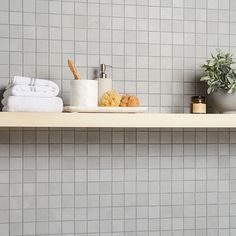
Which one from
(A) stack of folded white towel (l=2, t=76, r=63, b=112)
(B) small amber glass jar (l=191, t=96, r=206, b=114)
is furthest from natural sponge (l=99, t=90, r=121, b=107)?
(B) small amber glass jar (l=191, t=96, r=206, b=114)

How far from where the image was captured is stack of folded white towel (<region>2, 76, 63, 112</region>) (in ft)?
4.42

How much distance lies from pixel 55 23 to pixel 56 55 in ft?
0.38

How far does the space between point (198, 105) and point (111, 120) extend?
1.13ft

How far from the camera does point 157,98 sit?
5.46 feet

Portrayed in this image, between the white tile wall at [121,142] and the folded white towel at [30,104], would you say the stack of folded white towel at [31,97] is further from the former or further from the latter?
the white tile wall at [121,142]

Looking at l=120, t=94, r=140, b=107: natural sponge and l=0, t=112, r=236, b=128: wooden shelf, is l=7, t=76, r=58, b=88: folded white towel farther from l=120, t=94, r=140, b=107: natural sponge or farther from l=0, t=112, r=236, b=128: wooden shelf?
l=120, t=94, r=140, b=107: natural sponge

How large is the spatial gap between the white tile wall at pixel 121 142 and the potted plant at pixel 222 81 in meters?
A: 0.15

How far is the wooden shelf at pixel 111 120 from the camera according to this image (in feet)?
4.39

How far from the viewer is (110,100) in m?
1.46

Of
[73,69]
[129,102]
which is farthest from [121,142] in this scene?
[73,69]

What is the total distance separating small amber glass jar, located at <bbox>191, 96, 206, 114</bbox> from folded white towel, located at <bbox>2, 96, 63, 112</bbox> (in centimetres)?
49

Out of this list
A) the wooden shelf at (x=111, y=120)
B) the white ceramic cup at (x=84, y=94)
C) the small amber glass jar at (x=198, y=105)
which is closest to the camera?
the wooden shelf at (x=111, y=120)

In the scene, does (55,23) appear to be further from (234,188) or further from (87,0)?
(234,188)

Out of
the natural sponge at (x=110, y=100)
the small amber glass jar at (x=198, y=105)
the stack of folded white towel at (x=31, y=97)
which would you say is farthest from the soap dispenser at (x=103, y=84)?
the small amber glass jar at (x=198, y=105)
